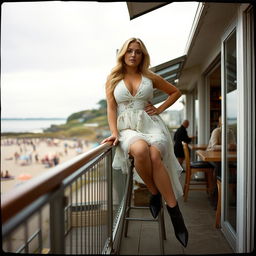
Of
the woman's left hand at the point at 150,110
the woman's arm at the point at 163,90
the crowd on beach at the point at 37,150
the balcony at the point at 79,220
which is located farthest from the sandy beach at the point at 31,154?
the woman's left hand at the point at 150,110

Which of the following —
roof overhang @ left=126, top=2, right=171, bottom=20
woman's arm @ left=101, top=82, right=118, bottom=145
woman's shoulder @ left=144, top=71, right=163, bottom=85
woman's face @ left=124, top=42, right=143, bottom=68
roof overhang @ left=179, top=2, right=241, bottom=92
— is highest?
roof overhang @ left=179, top=2, right=241, bottom=92

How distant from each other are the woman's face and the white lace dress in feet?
0.48

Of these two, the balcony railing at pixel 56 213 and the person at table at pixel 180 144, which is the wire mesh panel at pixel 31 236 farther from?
the person at table at pixel 180 144

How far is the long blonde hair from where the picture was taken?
2.36 m

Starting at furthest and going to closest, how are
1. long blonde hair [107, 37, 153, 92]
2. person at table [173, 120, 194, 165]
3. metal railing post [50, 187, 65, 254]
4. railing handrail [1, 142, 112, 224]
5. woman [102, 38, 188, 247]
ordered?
person at table [173, 120, 194, 165]
long blonde hair [107, 37, 153, 92]
woman [102, 38, 188, 247]
metal railing post [50, 187, 65, 254]
railing handrail [1, 142, 112, 224]

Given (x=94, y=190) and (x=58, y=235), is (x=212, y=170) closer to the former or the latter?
(x=94, y=190)

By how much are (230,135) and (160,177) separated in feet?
3.82

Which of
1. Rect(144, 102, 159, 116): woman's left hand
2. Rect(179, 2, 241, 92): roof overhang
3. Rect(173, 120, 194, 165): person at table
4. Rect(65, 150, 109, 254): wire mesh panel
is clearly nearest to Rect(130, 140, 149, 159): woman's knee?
Rect(65, 150, 109, 254): wire mesh panel

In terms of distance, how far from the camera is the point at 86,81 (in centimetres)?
6150

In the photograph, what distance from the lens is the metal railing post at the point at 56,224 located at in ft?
3.58

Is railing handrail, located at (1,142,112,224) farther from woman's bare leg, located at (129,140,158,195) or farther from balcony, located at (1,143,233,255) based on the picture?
woman's bare leg, located at (129,140,158,195)

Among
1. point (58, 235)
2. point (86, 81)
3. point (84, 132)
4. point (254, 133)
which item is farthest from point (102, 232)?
point (86, 81)

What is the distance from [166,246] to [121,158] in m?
1.01

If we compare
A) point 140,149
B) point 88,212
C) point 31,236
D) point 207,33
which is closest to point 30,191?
point 31,236
